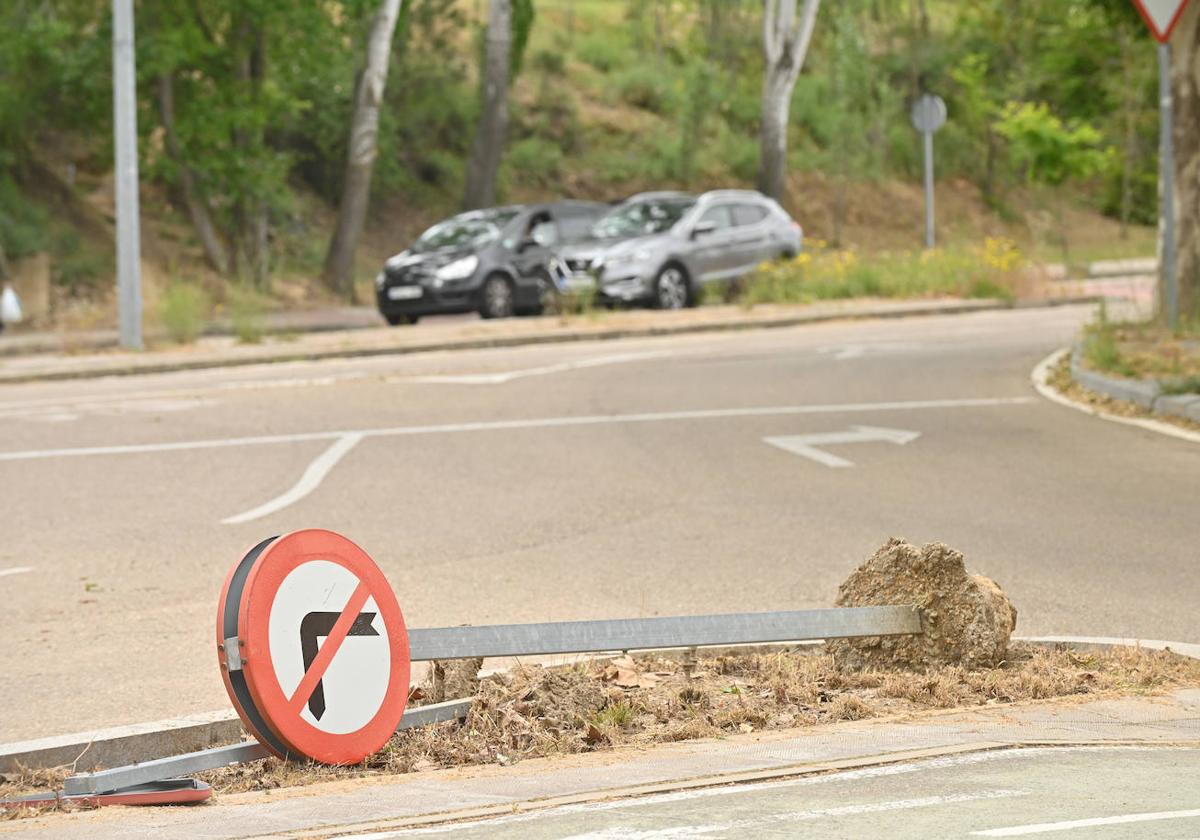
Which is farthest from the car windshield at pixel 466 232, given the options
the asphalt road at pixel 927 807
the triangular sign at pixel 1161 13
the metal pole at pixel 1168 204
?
the asphalt road at pixel 927 807

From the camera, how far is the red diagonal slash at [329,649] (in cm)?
584

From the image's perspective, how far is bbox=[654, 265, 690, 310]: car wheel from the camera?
28.4 meters

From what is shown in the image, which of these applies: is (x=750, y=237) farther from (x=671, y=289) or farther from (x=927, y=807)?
(x=927, y=807)

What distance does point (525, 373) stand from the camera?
1922cm

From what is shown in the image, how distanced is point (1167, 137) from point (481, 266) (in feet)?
41.6

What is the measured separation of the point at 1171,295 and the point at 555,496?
8.21 metres

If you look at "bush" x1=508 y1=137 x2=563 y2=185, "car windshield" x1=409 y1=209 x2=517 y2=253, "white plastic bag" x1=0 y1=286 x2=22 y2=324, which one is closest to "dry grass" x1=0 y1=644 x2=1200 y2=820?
"white plastic bag" x1=0 y1=286 x2=22 y2=324

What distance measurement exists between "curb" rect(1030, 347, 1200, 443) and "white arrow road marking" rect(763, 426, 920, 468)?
170 cm

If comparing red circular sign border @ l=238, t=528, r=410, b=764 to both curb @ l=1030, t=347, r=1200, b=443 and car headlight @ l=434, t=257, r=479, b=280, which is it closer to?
curb @ l=1030, t=347, r=1200, b=443

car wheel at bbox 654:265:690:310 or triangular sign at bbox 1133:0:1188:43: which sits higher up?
triangular sign at bbox 1133:0:1188:43

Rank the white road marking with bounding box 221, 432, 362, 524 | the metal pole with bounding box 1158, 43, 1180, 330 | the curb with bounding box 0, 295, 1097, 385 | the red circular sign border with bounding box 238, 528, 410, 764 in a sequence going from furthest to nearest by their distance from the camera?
the curb with bounding box 0, 295, 1097, 385 < the metal pole with bounding box 1158, 43, 1180, 330 < the white road marking with bounding box 221, 432, 362, 524 < the red circular sign border with bounding box 238, 528, 410, 764

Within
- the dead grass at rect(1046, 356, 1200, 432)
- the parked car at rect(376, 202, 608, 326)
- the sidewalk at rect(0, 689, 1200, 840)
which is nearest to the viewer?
the sidewalk at rect(0, 689, 1200, 840)

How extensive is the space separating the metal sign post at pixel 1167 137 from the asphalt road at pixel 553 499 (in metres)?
1.61

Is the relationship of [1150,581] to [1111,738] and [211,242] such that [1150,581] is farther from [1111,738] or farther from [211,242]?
[211,242]
